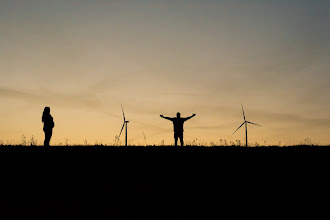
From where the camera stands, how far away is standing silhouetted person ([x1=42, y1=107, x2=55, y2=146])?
21.2 metres

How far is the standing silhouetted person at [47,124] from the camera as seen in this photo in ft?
69.6

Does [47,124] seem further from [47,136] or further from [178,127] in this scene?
[178,127]
